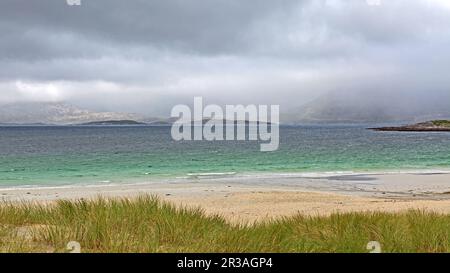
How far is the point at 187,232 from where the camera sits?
6746 millimetres

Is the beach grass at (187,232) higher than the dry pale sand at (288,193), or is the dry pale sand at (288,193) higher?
the beach grass at (187,232)

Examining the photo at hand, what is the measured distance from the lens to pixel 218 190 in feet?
79.7

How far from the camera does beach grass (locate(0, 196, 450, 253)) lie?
6129 mm

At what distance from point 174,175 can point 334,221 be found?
27911 millimetres

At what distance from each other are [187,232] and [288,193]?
15.6 m

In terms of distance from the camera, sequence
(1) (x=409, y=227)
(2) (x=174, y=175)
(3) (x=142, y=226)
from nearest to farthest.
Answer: (3) (x=142, y=226)
(1) (x=409, y=227)
(2) (x=174, y=175)

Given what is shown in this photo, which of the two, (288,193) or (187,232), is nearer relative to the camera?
(187,232)

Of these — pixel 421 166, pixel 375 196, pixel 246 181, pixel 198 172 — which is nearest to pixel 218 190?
pixel 246 181

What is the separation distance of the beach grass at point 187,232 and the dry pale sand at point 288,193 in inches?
227

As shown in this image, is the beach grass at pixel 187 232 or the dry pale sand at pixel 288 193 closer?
the beach grass at pixel 187 232

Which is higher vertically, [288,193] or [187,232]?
[187,232]

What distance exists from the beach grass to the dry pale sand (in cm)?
576

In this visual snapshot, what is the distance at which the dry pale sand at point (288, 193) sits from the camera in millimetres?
16297
